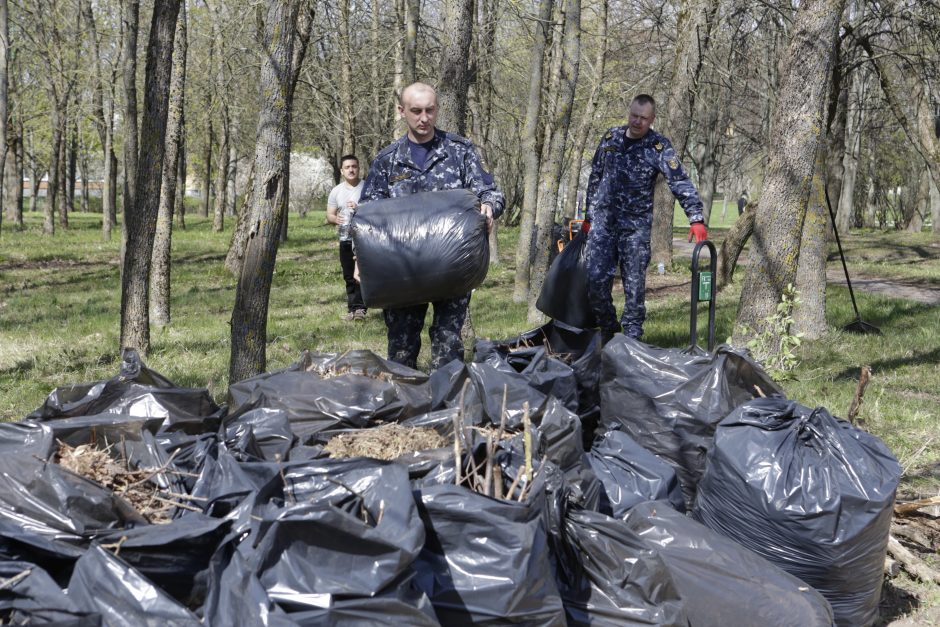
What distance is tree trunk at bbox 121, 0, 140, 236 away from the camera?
27.6ft

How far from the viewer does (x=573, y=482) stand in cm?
308

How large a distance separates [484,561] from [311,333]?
6.13 meters

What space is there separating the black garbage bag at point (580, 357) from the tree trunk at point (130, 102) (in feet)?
16.0

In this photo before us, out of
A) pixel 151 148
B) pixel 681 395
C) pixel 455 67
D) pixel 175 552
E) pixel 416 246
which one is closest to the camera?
pixel 175 552

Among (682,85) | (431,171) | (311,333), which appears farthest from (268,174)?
(682,85)

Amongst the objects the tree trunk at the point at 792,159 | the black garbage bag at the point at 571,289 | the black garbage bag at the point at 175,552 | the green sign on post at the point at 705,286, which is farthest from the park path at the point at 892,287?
the black garbage bag at the point at 175,552

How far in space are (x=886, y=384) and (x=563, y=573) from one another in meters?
4.66

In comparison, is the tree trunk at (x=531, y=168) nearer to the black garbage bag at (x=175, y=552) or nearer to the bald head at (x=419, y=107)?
the bald head at (x=419, y=107)

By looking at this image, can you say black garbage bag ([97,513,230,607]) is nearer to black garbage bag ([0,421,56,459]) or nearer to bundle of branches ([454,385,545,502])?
black garbage bag ([0,421,56,459])

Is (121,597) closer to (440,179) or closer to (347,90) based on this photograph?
(440,179)

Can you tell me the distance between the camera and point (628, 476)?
3.43m

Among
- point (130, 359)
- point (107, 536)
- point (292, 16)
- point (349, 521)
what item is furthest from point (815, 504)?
point (292, 16)

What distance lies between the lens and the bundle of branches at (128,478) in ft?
8.98

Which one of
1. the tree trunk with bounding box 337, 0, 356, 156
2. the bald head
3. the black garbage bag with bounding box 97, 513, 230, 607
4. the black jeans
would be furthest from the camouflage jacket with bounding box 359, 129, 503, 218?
the tree trunk with bounding box 337, 0, 356, 156
